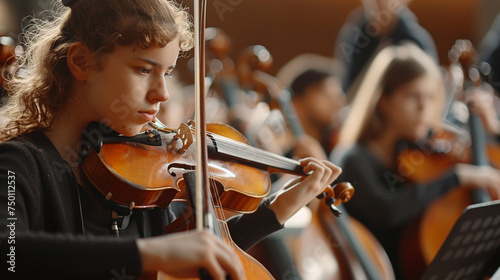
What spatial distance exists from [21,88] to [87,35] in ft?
0.51

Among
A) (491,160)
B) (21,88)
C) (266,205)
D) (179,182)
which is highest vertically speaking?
(21,88)

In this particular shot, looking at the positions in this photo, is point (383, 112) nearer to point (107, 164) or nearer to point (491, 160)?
point (491, 160)

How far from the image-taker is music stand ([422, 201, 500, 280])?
1038 mm

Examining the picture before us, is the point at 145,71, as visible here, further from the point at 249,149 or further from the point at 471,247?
the point at 471,247

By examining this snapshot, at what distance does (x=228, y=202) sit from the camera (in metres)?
0.92

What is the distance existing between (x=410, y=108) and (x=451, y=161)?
265mm

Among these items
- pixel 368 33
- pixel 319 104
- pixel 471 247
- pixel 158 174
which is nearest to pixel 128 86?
pixel 158 174

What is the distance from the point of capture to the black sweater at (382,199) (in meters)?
2.22

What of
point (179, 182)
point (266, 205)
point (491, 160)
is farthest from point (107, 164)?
point (491, 160)

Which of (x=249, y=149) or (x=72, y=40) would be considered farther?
(x=249, y=149)

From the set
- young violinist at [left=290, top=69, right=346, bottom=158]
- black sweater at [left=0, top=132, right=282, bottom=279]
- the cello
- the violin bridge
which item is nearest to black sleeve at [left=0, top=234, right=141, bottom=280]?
black sweater at [left=0, top=132, right=282, bottom=279]

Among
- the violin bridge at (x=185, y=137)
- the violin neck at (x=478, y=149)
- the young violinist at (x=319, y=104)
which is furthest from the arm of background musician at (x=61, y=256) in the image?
the young violinist at (x=319, y=104)

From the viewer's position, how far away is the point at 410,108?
2318 millimetres

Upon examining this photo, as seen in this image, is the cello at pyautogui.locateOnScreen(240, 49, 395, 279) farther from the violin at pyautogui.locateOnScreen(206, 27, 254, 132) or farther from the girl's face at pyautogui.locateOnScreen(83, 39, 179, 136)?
the girl's face at pyautogui.locateOnScreen(83, 39, 179, 136)
